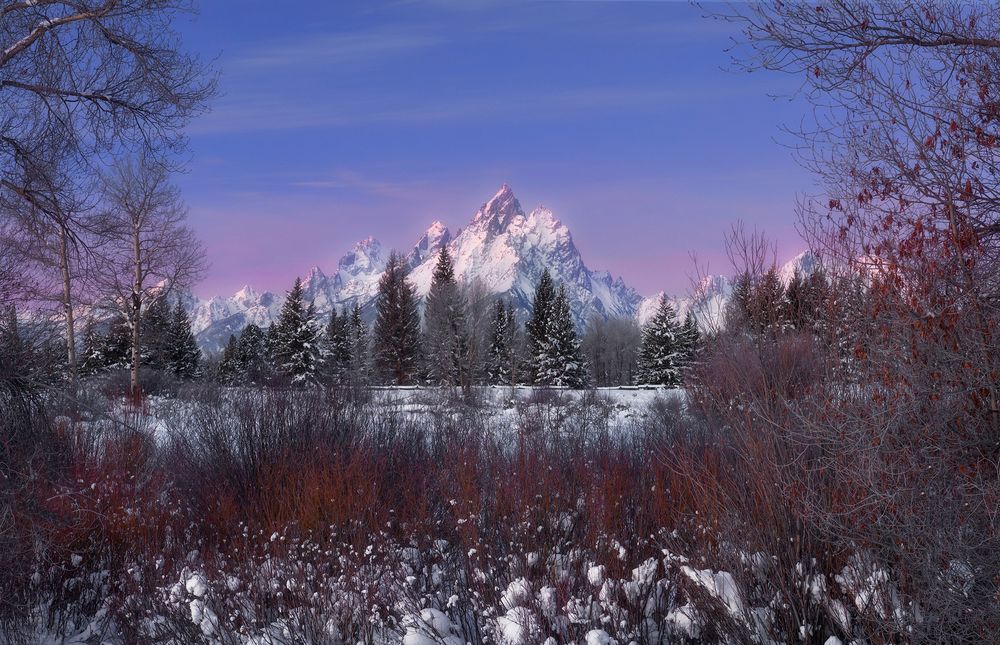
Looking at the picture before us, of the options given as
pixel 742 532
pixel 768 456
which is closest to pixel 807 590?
pixel 742 532

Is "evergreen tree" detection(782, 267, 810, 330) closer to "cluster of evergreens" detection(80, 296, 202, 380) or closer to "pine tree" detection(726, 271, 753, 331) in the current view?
"pine tree" detection(726, 271, 753, 331)

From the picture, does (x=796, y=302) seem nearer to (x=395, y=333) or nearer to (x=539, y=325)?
(x=539, y=325)

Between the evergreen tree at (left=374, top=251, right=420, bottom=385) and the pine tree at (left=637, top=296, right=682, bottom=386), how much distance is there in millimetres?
14919

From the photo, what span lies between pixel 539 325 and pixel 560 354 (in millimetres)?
2766

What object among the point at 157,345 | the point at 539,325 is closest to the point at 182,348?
the point at 157,345

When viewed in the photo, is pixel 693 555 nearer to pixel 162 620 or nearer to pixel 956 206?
pixel 956 206

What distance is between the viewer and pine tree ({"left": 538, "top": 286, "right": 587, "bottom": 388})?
4244cm

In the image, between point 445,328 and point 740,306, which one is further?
point 445,328

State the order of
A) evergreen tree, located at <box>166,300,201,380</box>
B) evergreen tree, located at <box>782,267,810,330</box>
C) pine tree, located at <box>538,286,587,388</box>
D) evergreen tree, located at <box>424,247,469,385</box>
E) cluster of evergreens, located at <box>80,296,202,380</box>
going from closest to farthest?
evergreen tree, located at <box>782,267,810,330</box> → cluster of evergreens, located at <box>80,296,202,380</box> → evergreen tree, located at <box>424,247,469,385</box> → evergreen tree, located at <box>166,300,201,380</box> → pine tree, located at <box>538,286,587,388</box>

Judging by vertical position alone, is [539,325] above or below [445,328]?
above

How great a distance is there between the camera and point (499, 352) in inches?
1843

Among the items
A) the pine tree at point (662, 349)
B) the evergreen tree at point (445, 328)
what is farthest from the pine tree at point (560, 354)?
the evergreen tree at point (445, 328)

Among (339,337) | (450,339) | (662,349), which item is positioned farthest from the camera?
(339,337)

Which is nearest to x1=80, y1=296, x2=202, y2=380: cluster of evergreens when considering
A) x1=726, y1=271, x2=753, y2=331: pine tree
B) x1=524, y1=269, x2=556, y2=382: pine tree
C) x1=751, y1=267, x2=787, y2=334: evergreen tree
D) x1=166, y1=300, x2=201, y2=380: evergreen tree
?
x1=166, y1=300, x2=201, y2=380: evergreen tree
